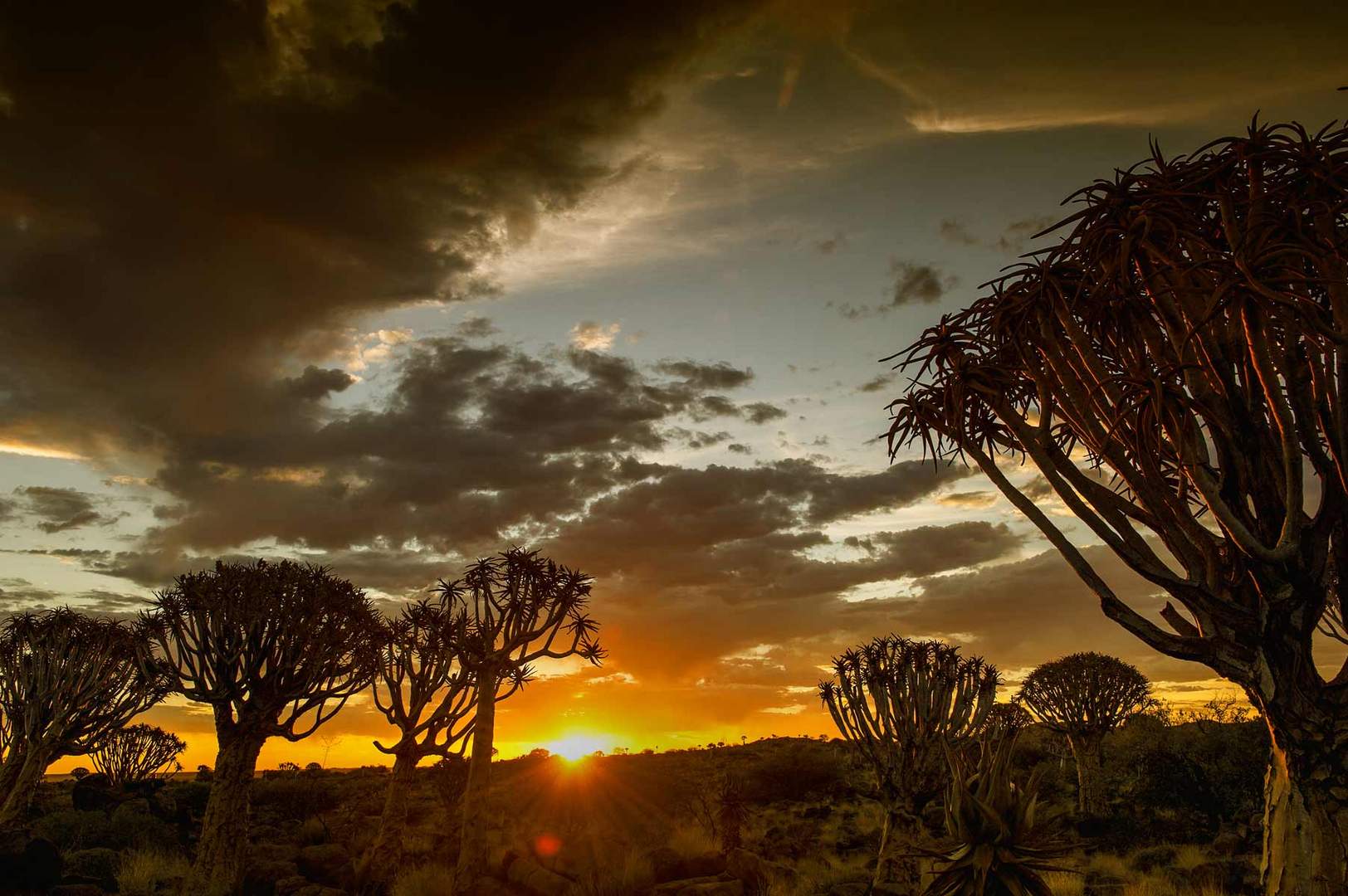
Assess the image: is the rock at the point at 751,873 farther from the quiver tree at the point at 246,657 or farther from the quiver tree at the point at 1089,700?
the quiver tree at the point at 1089,700

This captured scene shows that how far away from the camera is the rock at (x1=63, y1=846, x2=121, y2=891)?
15173mm

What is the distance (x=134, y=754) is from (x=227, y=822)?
20.2m

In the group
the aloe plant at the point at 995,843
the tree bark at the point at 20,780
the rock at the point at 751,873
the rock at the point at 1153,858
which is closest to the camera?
the aloe plant at the point at 995,843

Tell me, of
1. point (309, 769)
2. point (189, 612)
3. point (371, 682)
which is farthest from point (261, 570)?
point (309, 769)

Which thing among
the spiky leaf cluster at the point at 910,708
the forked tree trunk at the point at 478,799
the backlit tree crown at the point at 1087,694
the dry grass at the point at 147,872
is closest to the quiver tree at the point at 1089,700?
the backlit tree crown at the point at 1087,694

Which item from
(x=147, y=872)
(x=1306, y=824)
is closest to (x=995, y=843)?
(x=1306, y=824)

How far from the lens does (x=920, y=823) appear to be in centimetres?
1535

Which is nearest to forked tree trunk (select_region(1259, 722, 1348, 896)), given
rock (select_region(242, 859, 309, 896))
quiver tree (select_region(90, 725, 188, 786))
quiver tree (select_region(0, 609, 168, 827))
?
rock (select_region(242, 859, 309, 896))

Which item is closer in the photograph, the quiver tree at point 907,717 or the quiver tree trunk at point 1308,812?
the quiver tree trunk at point 1308,812

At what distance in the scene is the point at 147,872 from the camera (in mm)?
14789

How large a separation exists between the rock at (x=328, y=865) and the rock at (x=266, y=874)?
0.80 ft

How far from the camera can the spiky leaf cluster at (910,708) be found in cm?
1556

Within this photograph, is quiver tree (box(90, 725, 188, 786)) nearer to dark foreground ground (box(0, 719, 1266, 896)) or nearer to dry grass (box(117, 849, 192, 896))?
dark foreground ground (box(0, 719, 1266, 896))

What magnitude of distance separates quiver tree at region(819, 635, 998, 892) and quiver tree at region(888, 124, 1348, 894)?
32.4 feet
